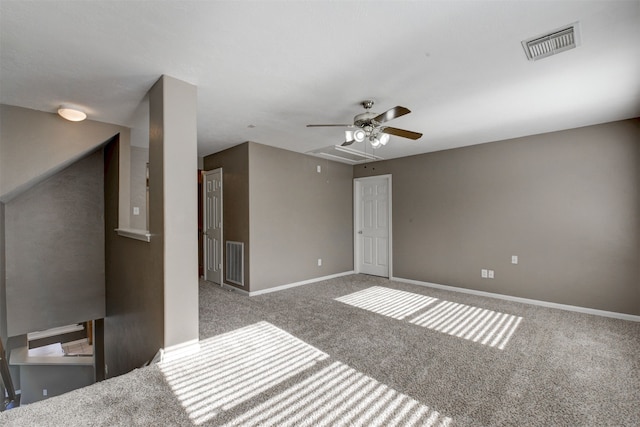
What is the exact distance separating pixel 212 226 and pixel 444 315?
3999 mm

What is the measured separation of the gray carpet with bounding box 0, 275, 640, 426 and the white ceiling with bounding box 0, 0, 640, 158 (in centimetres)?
234

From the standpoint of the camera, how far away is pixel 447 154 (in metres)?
4.84

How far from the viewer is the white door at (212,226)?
5046 mm

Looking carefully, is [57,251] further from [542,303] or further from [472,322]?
[542,303]

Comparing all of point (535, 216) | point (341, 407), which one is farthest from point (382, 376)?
point (535, 216)

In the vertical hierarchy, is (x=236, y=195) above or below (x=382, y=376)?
above

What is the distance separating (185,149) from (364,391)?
7.79 feet

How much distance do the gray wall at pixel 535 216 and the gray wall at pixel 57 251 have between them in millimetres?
5068

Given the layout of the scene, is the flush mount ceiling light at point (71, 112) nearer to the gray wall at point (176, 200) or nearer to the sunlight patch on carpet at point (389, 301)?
the gray wall at point (176, 200)

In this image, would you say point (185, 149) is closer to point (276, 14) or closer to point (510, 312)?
point (276, 14)

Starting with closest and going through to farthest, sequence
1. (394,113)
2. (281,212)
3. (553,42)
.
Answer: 1. (553,42)
2. (394,113)
3. (281,212)

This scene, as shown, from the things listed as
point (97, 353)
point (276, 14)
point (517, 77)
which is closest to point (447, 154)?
point (517, 77)

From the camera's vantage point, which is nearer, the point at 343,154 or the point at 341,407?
the point at 341,407

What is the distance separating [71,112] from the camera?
2.99 meters
